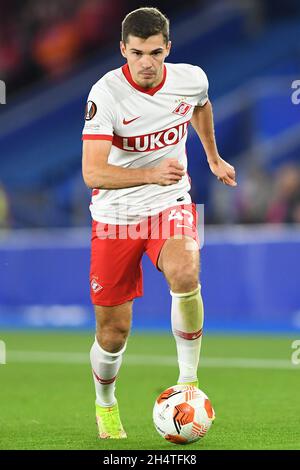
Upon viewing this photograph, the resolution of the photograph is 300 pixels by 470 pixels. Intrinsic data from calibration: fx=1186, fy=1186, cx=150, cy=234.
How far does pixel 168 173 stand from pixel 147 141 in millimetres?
650

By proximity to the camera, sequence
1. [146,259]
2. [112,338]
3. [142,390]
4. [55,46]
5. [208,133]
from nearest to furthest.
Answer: [112,338], [208,133], [142,390], [146,259], [55,46]

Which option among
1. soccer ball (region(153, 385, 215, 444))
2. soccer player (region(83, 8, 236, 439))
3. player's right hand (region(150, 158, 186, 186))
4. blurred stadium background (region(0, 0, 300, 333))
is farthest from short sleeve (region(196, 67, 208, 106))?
blurred stadium background (region(0, 0, 300, 333))

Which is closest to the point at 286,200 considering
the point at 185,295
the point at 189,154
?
the point at 189,154

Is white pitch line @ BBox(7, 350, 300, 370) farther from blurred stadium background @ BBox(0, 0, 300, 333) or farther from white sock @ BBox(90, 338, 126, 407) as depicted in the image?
white sock @ BBox(90, 338, 126, 407)

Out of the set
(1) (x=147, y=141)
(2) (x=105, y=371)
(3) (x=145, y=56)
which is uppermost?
(3) (x=145, y=56)

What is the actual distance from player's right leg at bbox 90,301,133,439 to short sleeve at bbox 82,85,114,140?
3.46 feet

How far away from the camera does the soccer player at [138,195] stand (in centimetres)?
689

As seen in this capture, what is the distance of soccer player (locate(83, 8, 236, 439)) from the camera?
6.89 meters

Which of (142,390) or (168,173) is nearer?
(168,173)

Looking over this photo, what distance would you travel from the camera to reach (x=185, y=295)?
6.84 m

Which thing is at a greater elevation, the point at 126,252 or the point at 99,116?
the point at 99,116

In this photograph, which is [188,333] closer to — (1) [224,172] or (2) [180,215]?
(2) [180,215]

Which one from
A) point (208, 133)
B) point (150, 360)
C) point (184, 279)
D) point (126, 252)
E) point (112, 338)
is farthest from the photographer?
point (150, 360)
